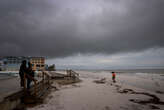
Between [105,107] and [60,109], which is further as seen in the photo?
[105,107]

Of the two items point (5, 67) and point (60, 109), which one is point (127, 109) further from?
point (5, 67)

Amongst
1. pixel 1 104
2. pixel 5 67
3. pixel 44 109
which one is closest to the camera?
pixel 1 104

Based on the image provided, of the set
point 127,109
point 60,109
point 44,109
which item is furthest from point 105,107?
point 44,109

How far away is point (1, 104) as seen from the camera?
3.94 metres

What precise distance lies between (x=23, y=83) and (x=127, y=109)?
6.30 metres

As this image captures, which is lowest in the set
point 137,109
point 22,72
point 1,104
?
point 137,109

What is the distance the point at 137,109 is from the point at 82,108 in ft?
10.3

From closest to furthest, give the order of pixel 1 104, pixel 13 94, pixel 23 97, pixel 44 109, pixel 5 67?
pixel 1 104, pixel 13 94, pixel 44 109, pixel 23 97, pixel 5 67

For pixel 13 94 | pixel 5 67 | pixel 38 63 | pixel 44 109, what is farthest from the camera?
pixel 38 63

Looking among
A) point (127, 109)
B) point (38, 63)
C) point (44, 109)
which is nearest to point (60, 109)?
point (44, 109)

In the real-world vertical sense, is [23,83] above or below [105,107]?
above

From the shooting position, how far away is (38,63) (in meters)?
44.2

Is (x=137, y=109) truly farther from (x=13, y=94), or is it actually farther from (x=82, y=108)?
(x=13, y=94)

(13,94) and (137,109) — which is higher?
(13,94)
